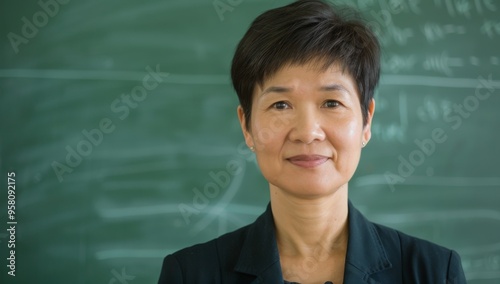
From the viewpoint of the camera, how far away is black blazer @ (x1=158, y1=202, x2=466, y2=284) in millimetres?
1133

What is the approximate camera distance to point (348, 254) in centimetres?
115

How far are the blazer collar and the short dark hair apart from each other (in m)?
0.23

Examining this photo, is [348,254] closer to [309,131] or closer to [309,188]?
[309,188]

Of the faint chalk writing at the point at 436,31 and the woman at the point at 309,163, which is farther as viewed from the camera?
the faint chalk writing at the point at 436,31

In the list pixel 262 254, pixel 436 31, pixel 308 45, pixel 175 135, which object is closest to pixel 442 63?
pixel 436 31

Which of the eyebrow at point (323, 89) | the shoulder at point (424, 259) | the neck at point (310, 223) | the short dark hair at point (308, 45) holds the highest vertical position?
the short dark hair at point (308, 45)

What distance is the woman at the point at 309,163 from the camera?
1116mm

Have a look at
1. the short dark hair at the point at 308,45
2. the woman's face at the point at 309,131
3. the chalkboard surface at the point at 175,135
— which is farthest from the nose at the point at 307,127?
the chalkboard surface at the point at 175,135

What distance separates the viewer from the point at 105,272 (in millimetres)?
2211

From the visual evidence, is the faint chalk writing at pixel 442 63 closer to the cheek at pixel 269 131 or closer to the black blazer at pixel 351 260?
the black blazer at pixel 351 260

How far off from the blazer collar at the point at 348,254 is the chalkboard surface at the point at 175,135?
1.06m

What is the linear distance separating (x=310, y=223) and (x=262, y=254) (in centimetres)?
12

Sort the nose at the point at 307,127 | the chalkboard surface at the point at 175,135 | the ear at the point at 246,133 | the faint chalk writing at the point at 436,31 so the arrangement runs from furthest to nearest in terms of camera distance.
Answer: the faint chalk writing at the point at 436,31
the chalkboard surface at the point at 175,135
the ear at the point at 246,133
the nose at the point at 307,127

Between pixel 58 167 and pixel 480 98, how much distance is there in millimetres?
1803
